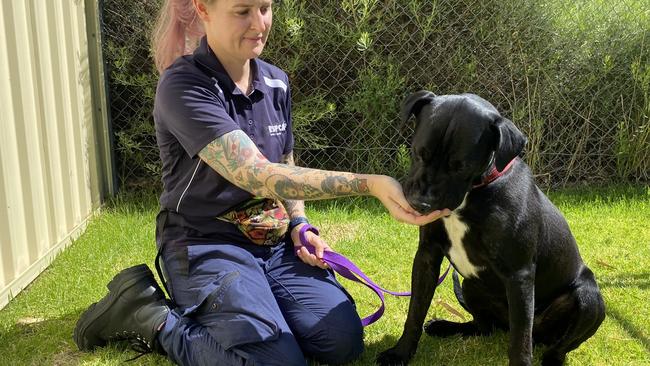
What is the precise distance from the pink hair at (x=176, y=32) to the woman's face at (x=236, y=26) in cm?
33

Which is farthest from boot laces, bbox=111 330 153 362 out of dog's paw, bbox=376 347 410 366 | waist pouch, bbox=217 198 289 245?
dog's paw, bbox=376 347 410 366

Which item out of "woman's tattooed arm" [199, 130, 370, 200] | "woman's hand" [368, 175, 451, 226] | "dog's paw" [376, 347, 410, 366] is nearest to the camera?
"woman's hand" [368, 175, 451, 226]

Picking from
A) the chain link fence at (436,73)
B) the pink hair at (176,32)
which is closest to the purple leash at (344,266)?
the pink hair at (176,32)

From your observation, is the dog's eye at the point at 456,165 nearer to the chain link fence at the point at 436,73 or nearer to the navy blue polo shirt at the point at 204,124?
the navy blue polo shirt at the point at 204,124

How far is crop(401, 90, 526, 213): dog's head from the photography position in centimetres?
252

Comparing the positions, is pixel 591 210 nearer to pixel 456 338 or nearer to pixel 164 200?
pixel 456 338

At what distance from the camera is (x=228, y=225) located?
A: 3242mm

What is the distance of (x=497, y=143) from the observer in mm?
2549

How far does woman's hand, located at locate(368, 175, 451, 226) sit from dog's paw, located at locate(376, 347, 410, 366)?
2.73 feet

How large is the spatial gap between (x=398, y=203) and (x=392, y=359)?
0.94 metres

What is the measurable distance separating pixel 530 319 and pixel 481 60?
4.02 metres

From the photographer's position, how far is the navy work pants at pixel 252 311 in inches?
116

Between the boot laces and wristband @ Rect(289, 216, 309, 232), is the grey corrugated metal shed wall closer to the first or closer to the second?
the boot laces

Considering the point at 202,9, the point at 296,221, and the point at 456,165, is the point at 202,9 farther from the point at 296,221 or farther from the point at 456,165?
the point at 456,165
